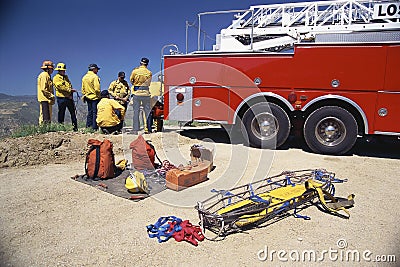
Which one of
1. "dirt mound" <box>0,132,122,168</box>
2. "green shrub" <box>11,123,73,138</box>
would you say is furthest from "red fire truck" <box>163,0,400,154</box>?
"green shrub" <box>11,123,73,138</box>

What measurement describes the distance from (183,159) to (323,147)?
124 inches

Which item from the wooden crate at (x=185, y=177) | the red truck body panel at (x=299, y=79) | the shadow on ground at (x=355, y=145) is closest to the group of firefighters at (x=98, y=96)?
the red truck body panel at (x=299, y=79)

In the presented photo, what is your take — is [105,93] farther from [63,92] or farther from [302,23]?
[302,23]

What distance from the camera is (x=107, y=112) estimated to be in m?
7.71

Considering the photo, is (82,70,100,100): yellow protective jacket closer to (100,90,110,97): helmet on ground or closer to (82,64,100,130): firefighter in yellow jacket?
(82,64,100,130): firefighter in yellow jacket

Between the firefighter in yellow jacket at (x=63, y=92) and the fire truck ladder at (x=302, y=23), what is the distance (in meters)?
4.10

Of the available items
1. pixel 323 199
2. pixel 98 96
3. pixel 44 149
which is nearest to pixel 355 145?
pixel 323 199

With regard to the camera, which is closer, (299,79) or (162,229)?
(162,229)

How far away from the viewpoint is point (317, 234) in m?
3.43

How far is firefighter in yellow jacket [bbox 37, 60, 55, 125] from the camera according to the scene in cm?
806

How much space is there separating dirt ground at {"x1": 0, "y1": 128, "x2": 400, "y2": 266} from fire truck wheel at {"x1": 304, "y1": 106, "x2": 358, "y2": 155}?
0.69 m

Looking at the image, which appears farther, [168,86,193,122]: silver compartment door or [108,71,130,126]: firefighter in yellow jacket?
[108,71,130,126]: firefighter in yellow jacket

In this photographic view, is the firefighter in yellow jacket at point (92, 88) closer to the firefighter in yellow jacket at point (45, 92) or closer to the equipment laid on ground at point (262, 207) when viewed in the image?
the firefighter in yellow jacket at point (45, 92)

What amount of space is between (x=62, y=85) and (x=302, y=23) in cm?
716
